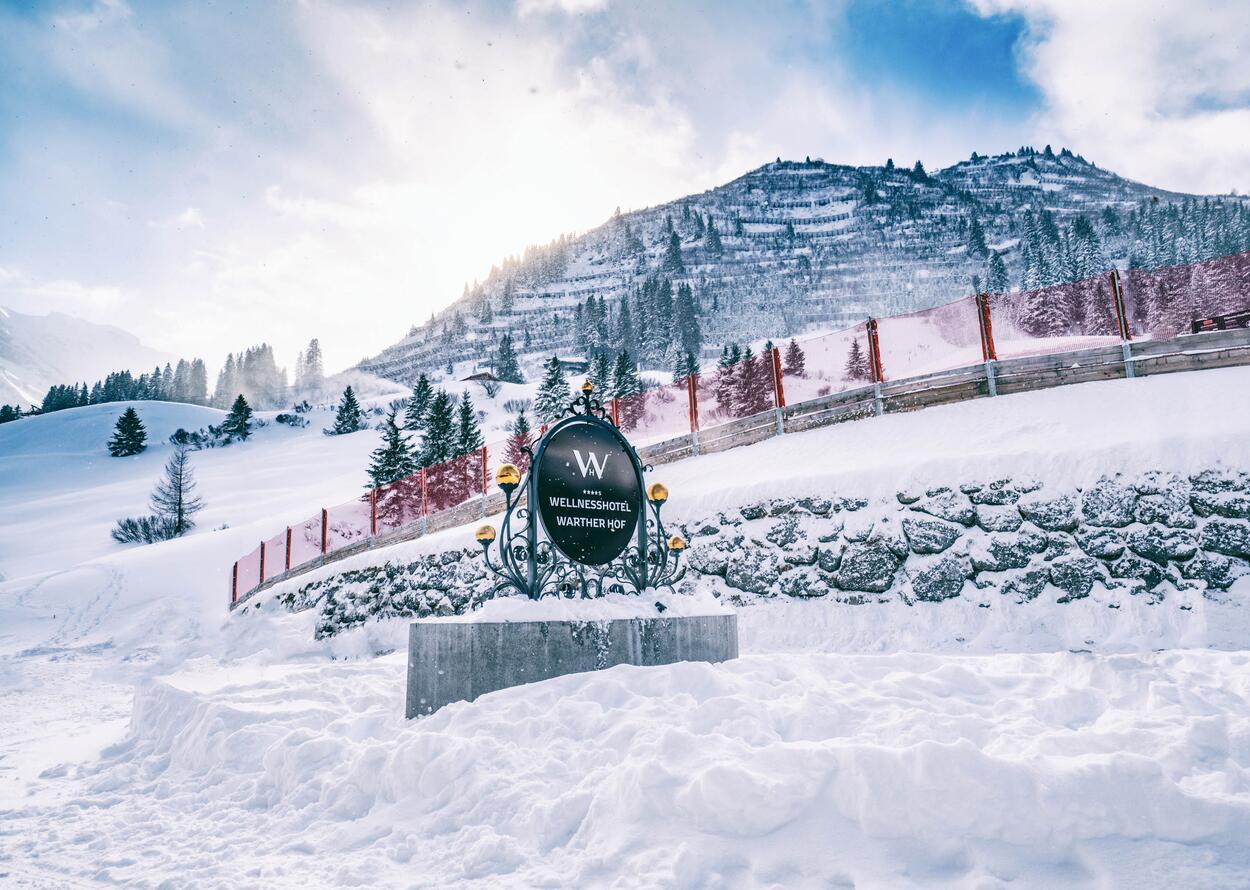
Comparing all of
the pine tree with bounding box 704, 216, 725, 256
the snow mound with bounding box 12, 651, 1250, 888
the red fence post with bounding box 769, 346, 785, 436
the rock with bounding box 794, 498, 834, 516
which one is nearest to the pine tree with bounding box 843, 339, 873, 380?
the red fence post with bounding box 769, 346, 785, 436

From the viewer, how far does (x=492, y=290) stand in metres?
187

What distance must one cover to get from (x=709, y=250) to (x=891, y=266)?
44.3 metres

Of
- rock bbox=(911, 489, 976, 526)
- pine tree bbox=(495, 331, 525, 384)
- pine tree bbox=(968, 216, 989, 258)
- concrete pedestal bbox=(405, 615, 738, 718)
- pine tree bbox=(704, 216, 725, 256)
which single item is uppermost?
pine tree bbox=(704, 216, 725, 256)

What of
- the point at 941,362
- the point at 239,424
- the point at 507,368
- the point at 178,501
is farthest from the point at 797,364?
the point at 507,368

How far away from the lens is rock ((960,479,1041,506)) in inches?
293

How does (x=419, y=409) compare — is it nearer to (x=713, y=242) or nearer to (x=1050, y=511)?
(x=1050, y=511)

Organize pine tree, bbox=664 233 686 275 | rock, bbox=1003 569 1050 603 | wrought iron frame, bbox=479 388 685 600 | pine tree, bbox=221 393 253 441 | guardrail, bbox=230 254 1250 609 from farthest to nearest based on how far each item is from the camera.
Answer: pine tree, bbox=664 233 686 275
pine tree, bbox=221 393 253 441
guardrail, bbox=230 254 1250 609
rock, bbox=1003 569 1050 603
wrought iron frame, bbox=479 388 685 600

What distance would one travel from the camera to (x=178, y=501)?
37.5m

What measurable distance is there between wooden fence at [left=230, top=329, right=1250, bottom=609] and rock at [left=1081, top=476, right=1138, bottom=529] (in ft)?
8.43

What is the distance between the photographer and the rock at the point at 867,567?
25.8ft

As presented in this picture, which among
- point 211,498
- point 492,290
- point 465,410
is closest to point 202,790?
point 465,410

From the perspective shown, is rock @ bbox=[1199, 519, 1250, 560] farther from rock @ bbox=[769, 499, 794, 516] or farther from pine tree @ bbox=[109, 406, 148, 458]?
pine tree @ bbox=[109, 406, 148, 458]

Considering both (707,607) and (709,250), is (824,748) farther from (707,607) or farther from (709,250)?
(709,250)

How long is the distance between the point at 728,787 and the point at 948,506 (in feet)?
19.8
